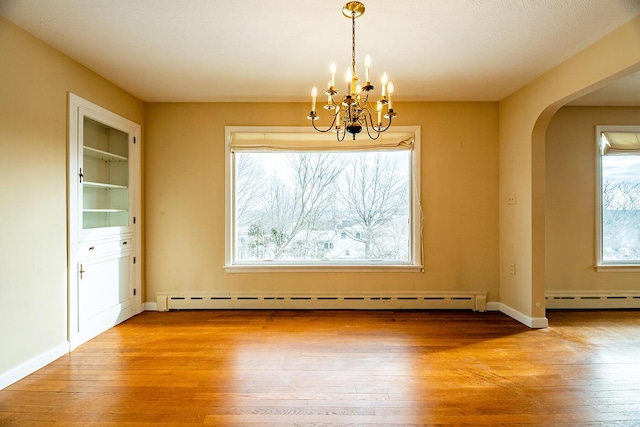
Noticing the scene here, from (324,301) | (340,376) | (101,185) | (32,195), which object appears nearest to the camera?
(340,376)

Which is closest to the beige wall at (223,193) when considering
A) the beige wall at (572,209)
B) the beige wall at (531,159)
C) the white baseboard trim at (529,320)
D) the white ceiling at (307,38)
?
the beige wall at (531,159)

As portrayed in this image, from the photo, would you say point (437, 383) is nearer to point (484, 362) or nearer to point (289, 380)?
point (484, 362)

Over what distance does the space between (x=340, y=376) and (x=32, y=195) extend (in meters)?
2.72

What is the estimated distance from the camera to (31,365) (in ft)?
8.10

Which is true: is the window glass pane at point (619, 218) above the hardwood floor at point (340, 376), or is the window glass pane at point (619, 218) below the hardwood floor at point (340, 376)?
above

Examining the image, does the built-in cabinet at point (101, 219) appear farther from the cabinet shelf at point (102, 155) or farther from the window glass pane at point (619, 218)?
the window glass pane at point (619, 218)

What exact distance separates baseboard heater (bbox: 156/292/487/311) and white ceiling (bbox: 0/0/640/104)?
2469 millimetres

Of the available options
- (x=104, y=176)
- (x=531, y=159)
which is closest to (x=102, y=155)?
(x=104, y=176)

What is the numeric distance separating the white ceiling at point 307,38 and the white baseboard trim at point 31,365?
2510 mm

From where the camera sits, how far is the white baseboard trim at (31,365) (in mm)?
2273

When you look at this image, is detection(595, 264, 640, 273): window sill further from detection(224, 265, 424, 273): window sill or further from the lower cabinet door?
the lower cabinet door

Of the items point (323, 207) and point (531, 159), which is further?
point (323, 207)

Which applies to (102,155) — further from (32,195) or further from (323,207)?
(323,207)

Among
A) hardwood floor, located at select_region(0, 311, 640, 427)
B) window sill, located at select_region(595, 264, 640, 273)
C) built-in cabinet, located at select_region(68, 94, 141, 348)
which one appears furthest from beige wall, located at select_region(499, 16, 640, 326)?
built-in cabinet, located at select_region(68, 94, 141, 348)
